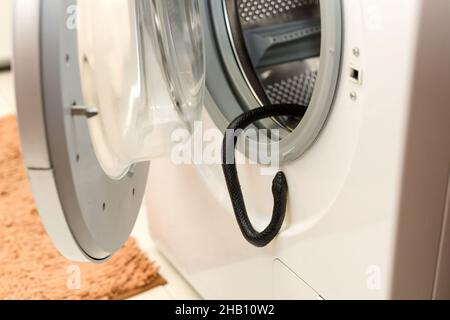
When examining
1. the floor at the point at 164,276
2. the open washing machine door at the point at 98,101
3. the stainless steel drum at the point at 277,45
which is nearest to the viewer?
the open washing machine door at the point at 98,101

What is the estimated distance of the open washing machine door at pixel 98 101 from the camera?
542 millimetres

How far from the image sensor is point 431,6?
0.56 metres

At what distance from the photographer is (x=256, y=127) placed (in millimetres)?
838

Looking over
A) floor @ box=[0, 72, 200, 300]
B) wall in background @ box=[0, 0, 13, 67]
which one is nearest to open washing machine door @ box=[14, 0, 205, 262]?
floor @ box=[0, 72, 200, 300]

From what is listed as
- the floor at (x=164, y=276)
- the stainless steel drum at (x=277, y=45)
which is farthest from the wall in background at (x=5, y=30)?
the stainless steel drum at (x=277, y=45)

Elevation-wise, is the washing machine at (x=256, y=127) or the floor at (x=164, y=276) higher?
the washing machine at (x=256, y=127)

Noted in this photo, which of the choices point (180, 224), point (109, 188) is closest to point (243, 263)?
point (180, 224)

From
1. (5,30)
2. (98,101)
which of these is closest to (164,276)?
(98,101)

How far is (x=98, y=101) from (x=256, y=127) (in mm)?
243

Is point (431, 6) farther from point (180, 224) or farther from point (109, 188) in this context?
point (180, 224)

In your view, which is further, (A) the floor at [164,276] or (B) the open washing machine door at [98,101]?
(A) the floor at [164,276]

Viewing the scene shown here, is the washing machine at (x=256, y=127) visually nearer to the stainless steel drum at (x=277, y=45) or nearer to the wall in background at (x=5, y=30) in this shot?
the stainless steel drum at (x=277, y=45)

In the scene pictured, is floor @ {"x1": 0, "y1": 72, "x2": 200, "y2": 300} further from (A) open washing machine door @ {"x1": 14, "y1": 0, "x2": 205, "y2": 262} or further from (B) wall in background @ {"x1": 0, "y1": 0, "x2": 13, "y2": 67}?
(B) wall in background @ {"x1": 0, "y1": 0, "x2": 13, "y2": 67}

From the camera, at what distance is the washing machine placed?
569 mm
